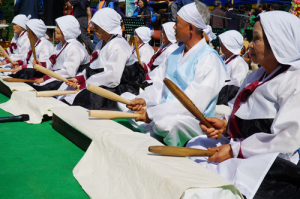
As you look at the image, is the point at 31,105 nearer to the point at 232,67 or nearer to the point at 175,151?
the point at 175,151

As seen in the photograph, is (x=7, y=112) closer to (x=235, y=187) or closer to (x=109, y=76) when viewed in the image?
(x=109, y=76)

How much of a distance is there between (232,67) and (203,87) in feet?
8.38

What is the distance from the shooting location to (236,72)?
16.0 ft

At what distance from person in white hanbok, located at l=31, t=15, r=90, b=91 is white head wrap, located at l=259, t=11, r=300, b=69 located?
320 centimetres

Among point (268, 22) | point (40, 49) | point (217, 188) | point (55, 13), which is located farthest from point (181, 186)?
point (55, 13)

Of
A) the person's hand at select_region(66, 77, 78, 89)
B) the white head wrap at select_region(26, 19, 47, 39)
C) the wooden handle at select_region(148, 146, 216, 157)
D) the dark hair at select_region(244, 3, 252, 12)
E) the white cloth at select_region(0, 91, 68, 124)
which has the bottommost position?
the white cloth at select_region(0, 91, 68, 124)

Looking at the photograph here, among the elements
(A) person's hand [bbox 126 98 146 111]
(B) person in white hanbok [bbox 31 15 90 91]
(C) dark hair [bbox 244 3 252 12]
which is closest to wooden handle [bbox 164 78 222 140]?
(A) person's hand [bbox 126 98 146 111]

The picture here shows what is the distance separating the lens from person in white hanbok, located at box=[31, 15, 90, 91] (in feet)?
14.7

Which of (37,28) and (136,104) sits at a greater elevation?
(37,28)

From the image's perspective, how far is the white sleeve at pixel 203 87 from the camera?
256cm

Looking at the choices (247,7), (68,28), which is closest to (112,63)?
(68,28)

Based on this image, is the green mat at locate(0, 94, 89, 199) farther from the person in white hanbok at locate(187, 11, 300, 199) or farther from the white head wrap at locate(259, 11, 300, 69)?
the white head wrap at locate(259, 11, 300, 69)

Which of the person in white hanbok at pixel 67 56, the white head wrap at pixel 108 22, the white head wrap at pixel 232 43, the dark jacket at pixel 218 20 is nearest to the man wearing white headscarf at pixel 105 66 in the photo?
the white head wrap at pixel 108 22

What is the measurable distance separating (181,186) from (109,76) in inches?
100
